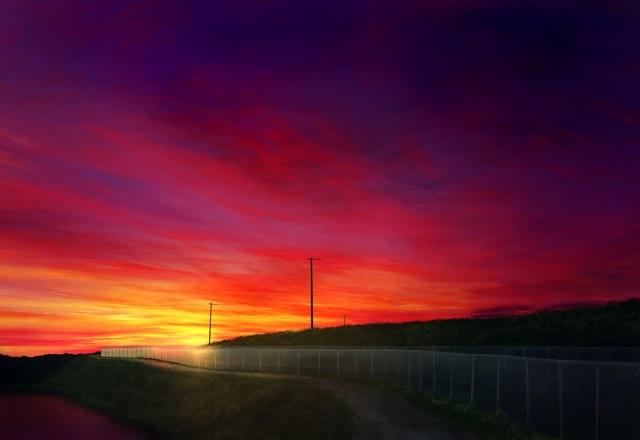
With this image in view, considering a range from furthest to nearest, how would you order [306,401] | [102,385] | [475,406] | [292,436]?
1. [102,385]
2. [306,401]
3. [292,436]
4. [475,406]

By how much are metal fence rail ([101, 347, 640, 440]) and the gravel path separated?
9.55 feet

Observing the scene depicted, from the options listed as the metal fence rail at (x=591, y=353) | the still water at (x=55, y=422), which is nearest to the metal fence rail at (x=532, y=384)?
the metal fence rail at (x=591, y=353)

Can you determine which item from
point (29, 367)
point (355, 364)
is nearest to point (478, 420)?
point (355, 364)

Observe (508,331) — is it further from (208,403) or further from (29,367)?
(29,367)

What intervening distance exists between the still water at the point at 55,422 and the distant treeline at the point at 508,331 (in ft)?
124

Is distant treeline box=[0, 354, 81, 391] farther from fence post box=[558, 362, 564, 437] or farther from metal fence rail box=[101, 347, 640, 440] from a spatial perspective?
fence post box=[558, 362, 564, 437]

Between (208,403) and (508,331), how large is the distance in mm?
43842

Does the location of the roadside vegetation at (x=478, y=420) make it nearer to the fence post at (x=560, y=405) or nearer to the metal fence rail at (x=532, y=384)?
the metal fence rail at (x=532, y=384)

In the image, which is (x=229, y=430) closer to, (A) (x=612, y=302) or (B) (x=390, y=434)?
(B) (x=390, y=434)

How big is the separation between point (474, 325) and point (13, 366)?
391ft

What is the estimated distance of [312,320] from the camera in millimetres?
112312

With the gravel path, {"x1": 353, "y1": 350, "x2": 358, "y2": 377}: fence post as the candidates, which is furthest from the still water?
the gravel path

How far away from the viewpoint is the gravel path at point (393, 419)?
34906 mm

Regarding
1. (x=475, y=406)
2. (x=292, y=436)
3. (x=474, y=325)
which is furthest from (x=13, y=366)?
(x=475, y=406)
